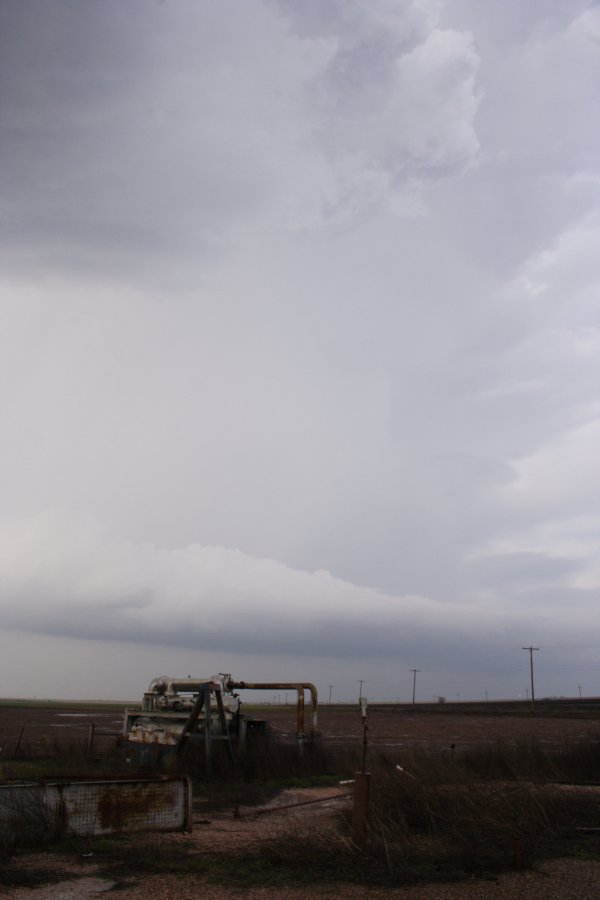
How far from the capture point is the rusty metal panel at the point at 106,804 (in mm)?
10547

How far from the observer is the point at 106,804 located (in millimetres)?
11156

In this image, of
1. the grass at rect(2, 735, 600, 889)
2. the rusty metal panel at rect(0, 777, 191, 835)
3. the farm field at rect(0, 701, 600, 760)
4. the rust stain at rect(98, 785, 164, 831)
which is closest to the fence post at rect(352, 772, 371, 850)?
the grass at rect(2, 735, 600, 889)

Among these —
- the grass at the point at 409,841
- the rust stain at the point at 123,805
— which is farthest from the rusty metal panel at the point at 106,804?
the grass at the point at 409,841

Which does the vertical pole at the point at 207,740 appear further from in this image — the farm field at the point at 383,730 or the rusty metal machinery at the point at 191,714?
the farm field at the point at 383,730

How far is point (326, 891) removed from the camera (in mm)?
8523

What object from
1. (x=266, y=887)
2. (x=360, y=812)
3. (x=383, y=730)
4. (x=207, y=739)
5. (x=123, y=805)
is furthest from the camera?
(x=383, y=730)

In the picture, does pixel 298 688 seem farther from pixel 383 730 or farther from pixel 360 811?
pixel 383 730

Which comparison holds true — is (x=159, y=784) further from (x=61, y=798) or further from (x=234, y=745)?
(x=234, y=745)

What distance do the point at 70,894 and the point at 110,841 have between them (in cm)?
261

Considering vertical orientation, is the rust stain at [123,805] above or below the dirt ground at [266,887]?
above

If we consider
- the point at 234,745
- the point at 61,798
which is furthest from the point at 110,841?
the point at 234,745

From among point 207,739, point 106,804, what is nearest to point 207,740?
point 207,739

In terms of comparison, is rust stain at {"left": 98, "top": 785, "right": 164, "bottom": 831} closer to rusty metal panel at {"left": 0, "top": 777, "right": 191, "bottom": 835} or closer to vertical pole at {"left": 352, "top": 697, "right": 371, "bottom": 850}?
rusty metal panel at {"left": 0, "top": 777, "right": 191, "bottom": 835}

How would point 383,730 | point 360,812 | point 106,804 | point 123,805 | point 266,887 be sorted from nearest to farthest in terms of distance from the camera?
point 266,887 → point 360,812 → point 106,804 → point 123,805 → point 383,730
